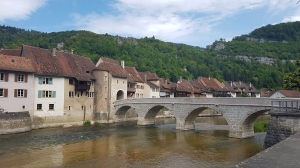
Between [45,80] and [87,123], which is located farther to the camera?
Result: [87,123]

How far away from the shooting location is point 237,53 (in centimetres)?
14438

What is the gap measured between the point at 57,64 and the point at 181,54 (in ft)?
336

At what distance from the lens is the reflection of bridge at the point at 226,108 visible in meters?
23.8

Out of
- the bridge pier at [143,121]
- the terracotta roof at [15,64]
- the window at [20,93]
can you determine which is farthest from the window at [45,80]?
the bridge pier at [143,121]

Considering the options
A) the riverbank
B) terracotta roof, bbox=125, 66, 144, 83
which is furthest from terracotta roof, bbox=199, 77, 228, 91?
the riverbank

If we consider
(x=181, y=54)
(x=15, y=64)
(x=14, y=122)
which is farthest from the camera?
(x=181, y=54)

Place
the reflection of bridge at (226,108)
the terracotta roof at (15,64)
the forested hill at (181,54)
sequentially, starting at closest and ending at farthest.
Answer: the reflection of bridge at (226,108)
the terracotta roof at (15,64)
the forested hill at (181,54)

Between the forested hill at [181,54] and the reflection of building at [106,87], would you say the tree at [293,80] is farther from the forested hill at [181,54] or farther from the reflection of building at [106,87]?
the forested hill at [181,54]

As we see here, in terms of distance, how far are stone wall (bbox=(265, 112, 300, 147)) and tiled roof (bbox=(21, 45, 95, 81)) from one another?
24674mm

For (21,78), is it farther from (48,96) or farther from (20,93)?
(48,96)

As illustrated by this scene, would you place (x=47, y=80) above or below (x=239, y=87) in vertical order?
below

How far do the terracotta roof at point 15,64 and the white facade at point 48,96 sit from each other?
1.81m

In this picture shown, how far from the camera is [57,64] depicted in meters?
35.1

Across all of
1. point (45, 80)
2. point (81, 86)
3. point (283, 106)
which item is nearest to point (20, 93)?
point (45, 80)
